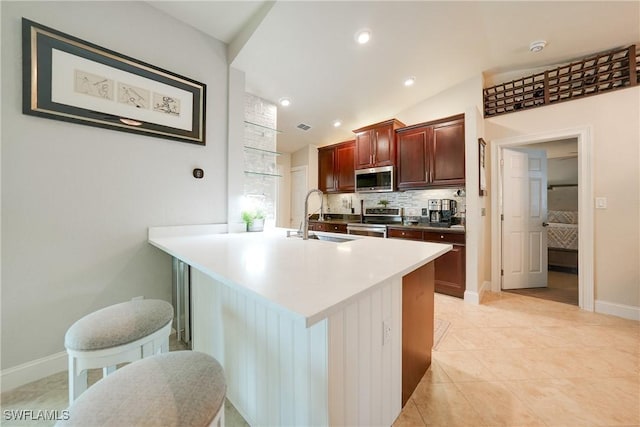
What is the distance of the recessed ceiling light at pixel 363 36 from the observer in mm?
2314

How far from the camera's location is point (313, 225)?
15.4ft

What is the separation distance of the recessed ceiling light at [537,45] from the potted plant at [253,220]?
3540mm

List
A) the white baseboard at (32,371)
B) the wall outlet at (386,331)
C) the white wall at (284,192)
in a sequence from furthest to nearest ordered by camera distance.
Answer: the white wall at (284,192) → the white baseboard at (32,371) → the wall outlet at (386,331)

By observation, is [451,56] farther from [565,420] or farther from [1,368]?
[1,368]

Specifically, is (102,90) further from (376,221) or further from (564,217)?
(564,217)

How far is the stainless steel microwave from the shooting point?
12.0 ft

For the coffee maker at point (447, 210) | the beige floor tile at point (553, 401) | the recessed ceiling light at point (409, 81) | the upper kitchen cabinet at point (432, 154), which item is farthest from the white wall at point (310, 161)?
the beige floor tile at point (553, 401)

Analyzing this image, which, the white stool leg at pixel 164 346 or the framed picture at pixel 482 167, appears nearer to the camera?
the white stool leg at pixel 164 346

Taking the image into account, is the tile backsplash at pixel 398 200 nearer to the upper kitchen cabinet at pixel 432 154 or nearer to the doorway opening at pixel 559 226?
the upper kitchen cabinet at pixel 432 154

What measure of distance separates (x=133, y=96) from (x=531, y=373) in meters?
3.59

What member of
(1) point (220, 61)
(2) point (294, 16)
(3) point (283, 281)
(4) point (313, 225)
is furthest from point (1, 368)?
(4) point (313, 225)

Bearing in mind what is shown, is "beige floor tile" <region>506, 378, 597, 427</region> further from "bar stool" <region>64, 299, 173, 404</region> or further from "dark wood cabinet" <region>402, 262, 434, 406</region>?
"bar stool" <region>64, 299, 173, 404</region>

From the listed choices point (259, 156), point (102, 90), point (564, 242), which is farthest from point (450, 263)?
point (102, 90)

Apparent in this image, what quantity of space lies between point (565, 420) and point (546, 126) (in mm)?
3031
